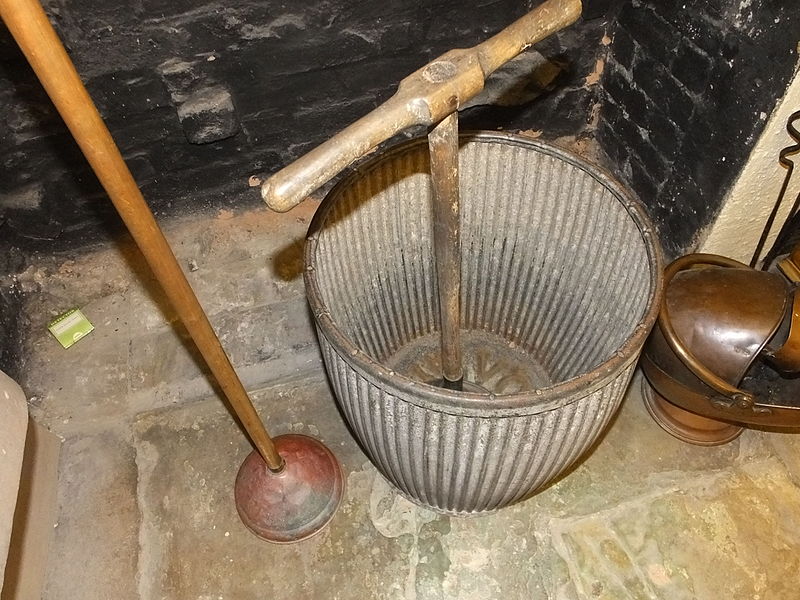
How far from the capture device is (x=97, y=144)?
2.23 ft

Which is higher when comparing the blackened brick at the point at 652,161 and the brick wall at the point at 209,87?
the brick wall at the point at 209,87

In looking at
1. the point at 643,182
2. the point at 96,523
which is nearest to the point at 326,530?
the point at 96,523

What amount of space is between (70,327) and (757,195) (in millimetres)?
1723

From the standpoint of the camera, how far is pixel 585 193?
1.23 metres

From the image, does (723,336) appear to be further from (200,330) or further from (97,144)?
(97,144)

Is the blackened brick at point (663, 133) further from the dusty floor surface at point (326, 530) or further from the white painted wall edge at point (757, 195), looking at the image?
the dusty floor surface at point (326, 530)

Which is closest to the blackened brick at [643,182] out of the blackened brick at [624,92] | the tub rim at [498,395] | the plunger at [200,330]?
the blackened brick at [624,92]

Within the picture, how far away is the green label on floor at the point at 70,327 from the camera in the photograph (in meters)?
1.67

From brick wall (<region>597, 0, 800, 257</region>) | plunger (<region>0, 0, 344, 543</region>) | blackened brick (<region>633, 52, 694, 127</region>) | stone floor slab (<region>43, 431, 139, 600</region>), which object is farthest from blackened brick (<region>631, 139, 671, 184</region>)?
stone floor slab (<region>43, 431, 139, 600</region>)

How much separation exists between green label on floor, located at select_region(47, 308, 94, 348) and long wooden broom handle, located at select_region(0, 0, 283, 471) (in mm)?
879

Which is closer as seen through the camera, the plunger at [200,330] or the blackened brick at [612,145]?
the plunger at [200,330]

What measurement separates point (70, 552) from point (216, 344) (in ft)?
2.63

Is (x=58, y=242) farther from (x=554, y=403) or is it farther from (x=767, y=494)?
(x=767, y=494)

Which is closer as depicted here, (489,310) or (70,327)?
(489,310)
